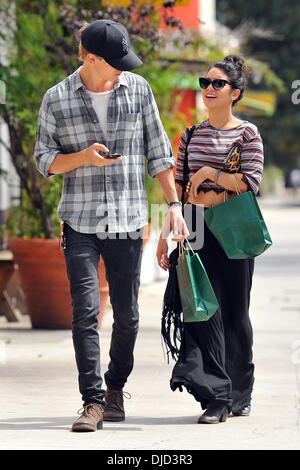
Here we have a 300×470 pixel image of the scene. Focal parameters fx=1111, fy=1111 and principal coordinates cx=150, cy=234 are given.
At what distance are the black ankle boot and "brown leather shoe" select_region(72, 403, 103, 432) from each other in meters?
0.55

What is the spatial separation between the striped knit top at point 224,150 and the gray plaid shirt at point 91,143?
37 centimetres

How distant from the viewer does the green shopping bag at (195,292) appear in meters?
5.38

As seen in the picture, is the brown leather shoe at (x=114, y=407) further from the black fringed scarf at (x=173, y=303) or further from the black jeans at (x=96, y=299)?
the black fringed scarf at (x=173, y=303)

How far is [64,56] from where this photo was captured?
373 inches

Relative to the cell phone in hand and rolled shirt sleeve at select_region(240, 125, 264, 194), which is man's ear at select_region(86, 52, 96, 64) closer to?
the cell phone in hand

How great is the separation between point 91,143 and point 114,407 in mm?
1378

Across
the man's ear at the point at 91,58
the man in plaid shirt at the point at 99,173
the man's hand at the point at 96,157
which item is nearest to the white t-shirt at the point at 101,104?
the man in plaid shirt at the point at 99,173

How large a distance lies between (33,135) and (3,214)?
2.50 m

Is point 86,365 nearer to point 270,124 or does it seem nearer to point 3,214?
point 3,214

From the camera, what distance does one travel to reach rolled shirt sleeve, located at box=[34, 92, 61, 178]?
548cm

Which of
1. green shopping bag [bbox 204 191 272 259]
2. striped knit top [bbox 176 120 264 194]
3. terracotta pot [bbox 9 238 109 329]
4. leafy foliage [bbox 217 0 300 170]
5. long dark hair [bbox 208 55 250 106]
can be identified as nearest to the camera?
green shopping bag [bbox 204 191 272 259]

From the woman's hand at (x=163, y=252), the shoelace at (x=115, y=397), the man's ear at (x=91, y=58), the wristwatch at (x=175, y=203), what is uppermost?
the man's ear at (x=91, y=58)

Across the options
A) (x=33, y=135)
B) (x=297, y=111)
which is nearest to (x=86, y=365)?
(x=33, y=135)

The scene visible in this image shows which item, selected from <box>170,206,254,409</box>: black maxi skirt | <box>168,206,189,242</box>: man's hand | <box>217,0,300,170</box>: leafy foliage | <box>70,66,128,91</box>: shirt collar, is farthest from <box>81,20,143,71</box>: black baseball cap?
<box>217,0,300,170</box>: leafy foliage
